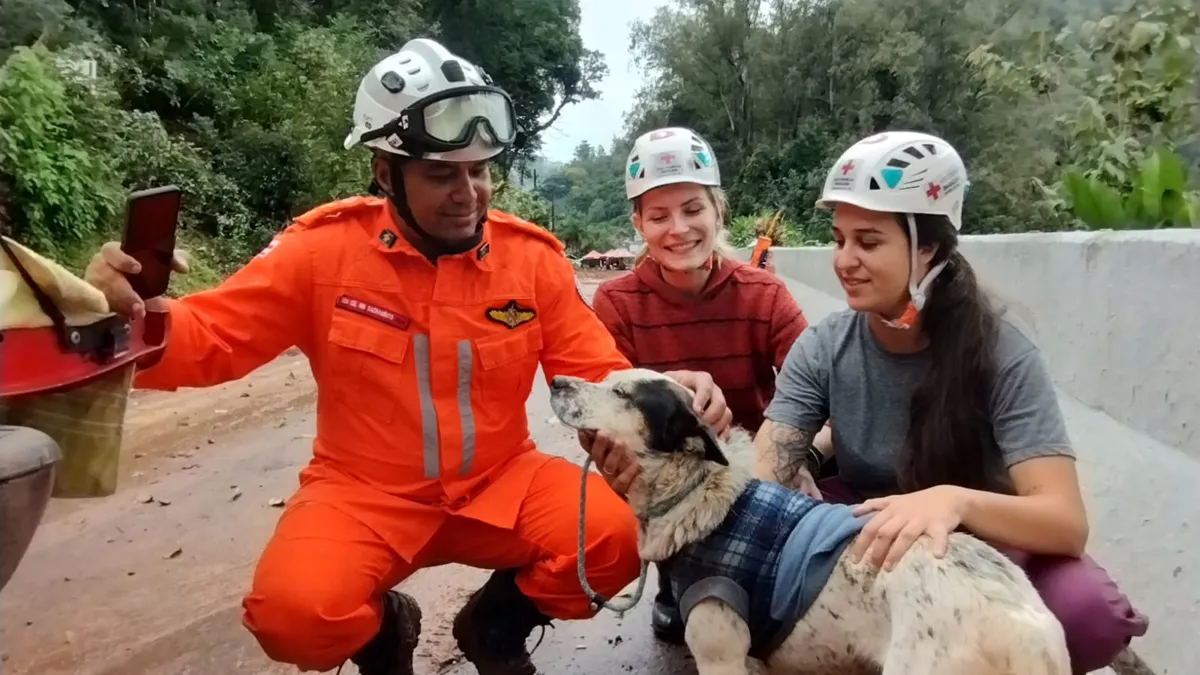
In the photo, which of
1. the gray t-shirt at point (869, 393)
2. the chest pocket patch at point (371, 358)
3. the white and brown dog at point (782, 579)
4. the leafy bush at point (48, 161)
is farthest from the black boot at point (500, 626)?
the leafy bush at point (48, 161)

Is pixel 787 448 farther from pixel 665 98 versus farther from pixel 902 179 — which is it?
pixel 665 98

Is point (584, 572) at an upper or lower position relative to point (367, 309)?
lower

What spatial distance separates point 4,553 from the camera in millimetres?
1765

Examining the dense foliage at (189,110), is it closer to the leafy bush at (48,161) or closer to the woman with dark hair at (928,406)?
the leafy bush at (48,161)

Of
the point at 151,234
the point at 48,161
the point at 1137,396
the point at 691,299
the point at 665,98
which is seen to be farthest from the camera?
the point at 665,98

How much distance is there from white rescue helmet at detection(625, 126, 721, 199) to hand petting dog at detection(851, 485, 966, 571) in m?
1.77

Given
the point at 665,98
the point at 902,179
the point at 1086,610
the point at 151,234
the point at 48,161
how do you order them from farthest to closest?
1. the point at 665,98
2. the point at 48,161
3. the point at 902,179
4. the point at 1086,610
5. the point at 151,234

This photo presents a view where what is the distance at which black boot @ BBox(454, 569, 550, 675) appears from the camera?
318 centimetres

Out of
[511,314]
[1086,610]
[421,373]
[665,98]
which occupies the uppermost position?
[665,98]

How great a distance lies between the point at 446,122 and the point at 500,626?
5.48ft

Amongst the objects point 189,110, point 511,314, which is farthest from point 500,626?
point 189,110

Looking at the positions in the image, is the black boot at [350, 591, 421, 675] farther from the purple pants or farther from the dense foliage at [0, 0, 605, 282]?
the dense foliage at [0, 0, 605, 282]

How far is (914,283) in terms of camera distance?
Result: 111 inches

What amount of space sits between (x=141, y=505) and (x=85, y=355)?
12.4 ft
